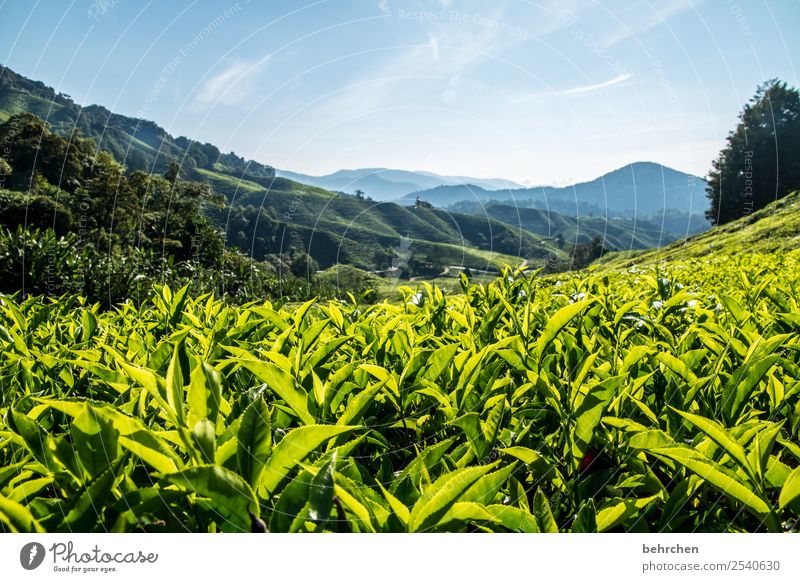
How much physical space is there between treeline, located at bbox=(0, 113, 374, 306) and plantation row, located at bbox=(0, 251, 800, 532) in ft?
43.2

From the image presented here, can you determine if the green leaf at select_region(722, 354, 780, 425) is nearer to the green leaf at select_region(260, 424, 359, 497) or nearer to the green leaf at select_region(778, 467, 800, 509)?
the green leaf at select_region(778, 467, 800, 509)

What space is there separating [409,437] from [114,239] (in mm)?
44678

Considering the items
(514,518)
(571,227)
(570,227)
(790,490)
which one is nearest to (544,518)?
(514,518)

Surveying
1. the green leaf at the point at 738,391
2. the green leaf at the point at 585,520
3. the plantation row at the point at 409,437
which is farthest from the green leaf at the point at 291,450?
the green leaf at the point at 738,391

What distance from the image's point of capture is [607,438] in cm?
115

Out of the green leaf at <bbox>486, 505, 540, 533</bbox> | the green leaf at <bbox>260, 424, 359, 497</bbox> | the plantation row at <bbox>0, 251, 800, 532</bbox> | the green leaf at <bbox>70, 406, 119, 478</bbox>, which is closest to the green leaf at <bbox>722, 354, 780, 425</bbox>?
the plantation row at <bbox>0, 251, 800, 532</bbox>

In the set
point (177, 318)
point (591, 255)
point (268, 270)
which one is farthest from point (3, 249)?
point (591, 255)

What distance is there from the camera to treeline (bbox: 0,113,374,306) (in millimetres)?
14875

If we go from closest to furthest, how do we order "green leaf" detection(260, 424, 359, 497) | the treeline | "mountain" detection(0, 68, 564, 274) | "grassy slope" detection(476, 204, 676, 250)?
"green leaf" detection(260, 424, 359, 497) → the treeline → "mountain" detection(0, 68, 564, 274) → "grassy slope" detection(476, 204, 676, 250)

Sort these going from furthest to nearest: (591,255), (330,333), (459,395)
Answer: (591,255)
(330,333)
(459,395)

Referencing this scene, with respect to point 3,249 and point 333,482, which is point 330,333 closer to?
point 333,482

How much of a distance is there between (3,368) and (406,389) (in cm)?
131

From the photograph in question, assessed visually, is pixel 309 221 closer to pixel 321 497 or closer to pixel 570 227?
pixel 321 497

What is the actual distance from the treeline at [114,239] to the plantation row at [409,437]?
13167 millimetres
